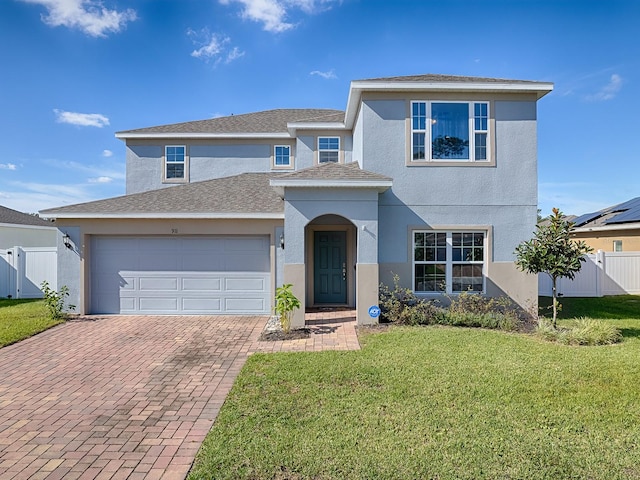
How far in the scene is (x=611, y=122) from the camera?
18422mm

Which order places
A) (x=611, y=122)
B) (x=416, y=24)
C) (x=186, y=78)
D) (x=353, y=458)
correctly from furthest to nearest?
1. (x=611, y=122)
2. (x=186, y=78)
3. (x=416, y=24)
4. (x=353, y=458)

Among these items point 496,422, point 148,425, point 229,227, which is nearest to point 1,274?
point 229,227

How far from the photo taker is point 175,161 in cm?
1538

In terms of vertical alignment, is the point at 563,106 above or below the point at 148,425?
above

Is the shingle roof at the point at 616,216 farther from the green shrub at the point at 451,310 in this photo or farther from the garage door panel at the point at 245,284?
the garage door panel at the point at 245,284

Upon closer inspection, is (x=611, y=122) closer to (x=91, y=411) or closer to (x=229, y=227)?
(x=229, y=227)

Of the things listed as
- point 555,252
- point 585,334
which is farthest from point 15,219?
point 585,334

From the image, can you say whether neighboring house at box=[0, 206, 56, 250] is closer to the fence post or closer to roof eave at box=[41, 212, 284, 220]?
roof eave at box=[41, 212, 284, 220]

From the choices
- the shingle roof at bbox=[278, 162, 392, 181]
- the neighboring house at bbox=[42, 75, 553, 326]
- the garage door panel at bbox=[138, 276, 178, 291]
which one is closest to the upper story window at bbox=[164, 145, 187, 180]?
the neighboring house at bbox=[42, 75, 553, 326]

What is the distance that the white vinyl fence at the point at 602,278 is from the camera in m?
14.2

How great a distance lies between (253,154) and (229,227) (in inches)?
228

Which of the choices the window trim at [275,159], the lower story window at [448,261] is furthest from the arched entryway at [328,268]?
the window trim at [275,159]

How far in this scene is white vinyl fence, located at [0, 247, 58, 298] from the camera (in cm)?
1385

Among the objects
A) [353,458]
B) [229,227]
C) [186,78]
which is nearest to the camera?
[353,458]
